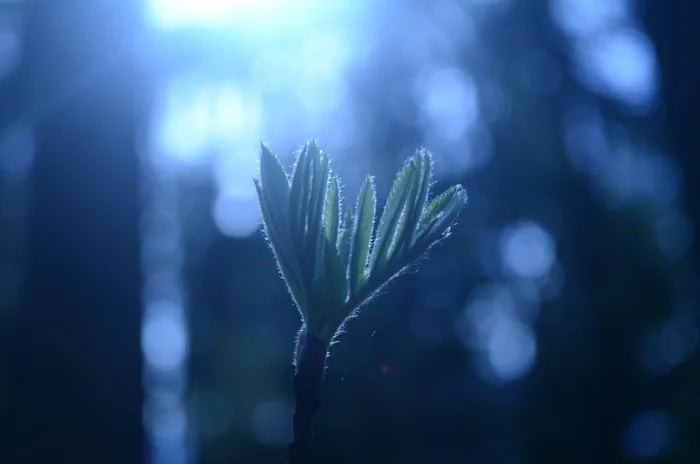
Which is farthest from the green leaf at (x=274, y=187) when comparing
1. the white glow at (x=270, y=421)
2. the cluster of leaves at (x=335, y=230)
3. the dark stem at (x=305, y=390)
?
the white glow at (x=270, y=421)

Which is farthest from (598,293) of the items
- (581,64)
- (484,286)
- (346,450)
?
(346,450)

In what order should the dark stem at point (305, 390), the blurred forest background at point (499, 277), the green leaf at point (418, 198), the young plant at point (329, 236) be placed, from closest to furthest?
the dark stem at point (305, 390)
the young plant at point (329, 236)
the green leaf at point (418, 198)
the blurred forest background at point (499, 277)

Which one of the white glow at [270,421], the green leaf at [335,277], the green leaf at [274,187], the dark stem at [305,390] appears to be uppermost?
the green leaf at [274,187]

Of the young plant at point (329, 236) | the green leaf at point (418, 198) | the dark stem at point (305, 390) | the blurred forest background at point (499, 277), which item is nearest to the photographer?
the dark stem at point (305, 390)

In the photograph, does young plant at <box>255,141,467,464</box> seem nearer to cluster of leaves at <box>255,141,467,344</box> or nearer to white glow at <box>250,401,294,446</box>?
cluster of leaves at <box>255,141,467,344</box>

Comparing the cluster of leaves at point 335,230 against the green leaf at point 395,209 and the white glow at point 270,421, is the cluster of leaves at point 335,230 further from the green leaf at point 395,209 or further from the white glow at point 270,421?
the white glow at point 270,421

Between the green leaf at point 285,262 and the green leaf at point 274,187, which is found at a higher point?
the green leaf at point 274,187

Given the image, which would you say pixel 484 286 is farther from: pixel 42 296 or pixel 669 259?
pixel 42 296

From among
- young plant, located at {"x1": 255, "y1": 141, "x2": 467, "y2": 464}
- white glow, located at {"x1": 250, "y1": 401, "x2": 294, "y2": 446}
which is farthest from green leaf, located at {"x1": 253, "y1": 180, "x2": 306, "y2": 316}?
white glow, located at {"x1": 250, "y1": 401, "x2": 294, "y2": 446}
